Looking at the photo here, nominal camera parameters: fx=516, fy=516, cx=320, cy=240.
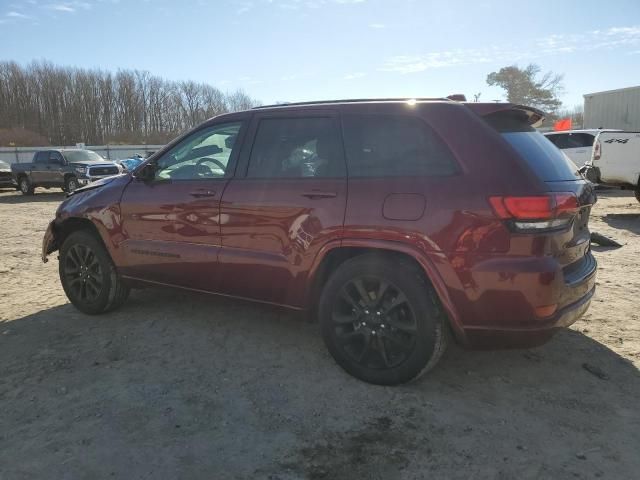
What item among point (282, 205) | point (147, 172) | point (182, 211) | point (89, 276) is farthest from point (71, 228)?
point (282, 205)

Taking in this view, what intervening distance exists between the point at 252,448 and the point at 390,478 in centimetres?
75

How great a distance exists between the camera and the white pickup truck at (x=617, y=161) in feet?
36.6

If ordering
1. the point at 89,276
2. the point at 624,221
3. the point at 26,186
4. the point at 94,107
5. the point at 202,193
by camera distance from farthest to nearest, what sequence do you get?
the point at 94,107 → the point at 26,186 → the point at 624,221 → the point at 89,276 → the point at 202,193

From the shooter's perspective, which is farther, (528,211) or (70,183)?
(70,183)

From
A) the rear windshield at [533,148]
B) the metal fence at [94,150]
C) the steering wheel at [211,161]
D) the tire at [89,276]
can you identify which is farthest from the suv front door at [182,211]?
the metal fence at [94,150]

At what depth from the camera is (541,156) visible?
126 inches

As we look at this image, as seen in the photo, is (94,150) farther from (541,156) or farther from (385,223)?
(541,156)

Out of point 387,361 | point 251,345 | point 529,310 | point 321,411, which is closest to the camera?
point 529,310

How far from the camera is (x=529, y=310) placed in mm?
2912

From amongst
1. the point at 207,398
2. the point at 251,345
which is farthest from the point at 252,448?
the point at 251,345

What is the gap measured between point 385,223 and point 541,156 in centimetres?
106

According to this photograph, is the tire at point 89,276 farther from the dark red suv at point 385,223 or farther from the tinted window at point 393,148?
the tinted window at point 393,148

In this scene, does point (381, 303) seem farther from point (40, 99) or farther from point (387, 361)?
point (40, 99)

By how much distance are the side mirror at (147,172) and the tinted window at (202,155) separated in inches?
1.6
